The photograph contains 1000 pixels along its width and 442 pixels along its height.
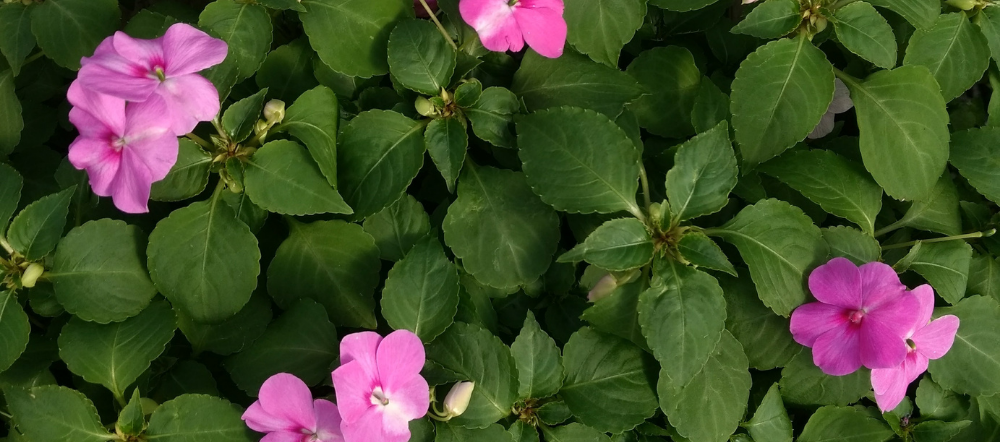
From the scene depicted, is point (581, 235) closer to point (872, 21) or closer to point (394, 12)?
point (394, 12)

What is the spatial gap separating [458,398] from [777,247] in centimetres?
53

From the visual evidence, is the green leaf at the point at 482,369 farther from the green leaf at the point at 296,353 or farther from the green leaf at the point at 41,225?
the green leaf at the point at 41,225

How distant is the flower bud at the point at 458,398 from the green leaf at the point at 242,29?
22.9 inches

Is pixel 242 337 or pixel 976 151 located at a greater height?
pixel 976 151

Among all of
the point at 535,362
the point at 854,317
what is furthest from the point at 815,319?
the point at 535,362

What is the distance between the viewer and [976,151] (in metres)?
1.22

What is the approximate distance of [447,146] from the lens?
1026 millimetres

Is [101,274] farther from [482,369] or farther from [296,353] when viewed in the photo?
[482,369]

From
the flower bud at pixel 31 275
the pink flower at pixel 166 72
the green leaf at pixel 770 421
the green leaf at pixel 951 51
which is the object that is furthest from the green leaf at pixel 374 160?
the green leaf at pixel 951 51

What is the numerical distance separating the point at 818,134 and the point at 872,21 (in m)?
0.24

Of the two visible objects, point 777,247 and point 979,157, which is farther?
point 979,157

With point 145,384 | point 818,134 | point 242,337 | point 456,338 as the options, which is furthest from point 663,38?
point 145,384

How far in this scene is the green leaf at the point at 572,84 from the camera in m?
1.08

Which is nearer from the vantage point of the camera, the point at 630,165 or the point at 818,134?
the point at 630,165
